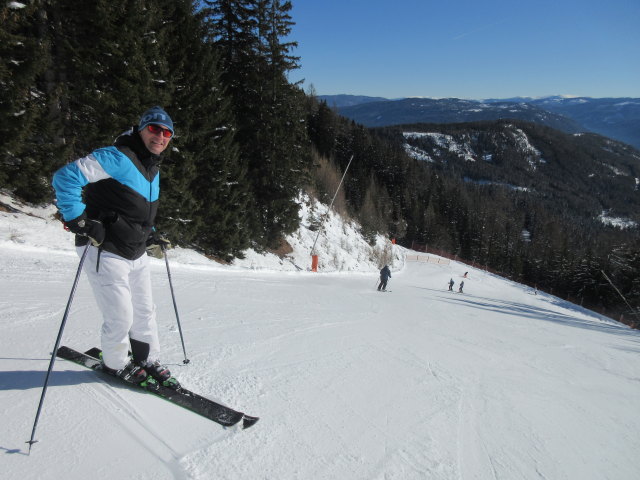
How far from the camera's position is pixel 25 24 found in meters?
8.45

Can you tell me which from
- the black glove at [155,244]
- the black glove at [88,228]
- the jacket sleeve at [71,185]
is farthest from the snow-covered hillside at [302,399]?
the jacket sleeve at [71,185]

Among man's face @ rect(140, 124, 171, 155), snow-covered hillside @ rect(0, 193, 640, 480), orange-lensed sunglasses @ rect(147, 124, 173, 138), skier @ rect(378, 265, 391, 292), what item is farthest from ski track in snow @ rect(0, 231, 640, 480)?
skier @ rect(378, 265, 391, 292)

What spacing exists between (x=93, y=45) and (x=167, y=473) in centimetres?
1179

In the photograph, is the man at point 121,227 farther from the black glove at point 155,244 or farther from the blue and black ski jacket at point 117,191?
the black glove at point 155,244

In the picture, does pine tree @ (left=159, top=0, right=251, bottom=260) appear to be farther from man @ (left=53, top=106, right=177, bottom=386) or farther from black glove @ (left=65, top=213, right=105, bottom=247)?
black glove @ (left=65, top=213, right=105, bottom=247)

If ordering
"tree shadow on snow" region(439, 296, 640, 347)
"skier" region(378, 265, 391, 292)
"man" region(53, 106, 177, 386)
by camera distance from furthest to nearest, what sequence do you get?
"skier" region(378, 265, 391, 292) < "tree shadow on snow" region(439, 296, 640, 347) < "man" region(53, 106, 177, 386)

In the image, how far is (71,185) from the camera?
2531mm

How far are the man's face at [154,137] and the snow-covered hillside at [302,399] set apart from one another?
2120 millimetres

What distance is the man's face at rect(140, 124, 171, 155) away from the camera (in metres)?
2.89

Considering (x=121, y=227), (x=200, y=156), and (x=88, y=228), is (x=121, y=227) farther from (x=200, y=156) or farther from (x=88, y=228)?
(x=200, y=156)

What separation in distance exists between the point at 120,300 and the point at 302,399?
1.97 m

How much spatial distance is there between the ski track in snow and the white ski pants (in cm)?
43

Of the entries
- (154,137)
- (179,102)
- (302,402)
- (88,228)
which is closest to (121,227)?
(88,228)

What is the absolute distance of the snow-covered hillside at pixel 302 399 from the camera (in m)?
2.47
